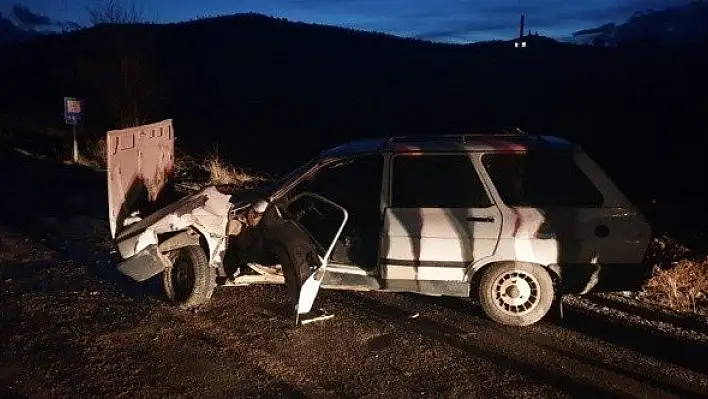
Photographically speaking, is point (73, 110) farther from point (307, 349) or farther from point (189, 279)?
point (307, 349)

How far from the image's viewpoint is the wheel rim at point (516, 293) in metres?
5.57

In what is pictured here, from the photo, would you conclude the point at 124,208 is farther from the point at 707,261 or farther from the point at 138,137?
the point at 707,261

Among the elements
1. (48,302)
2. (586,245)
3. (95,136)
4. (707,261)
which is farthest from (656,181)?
(95,136)

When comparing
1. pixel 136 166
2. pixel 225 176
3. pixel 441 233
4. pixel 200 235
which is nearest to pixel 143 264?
pixel 200 235

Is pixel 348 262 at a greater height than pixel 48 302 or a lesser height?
greater

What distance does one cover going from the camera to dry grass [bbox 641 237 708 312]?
20.1ft

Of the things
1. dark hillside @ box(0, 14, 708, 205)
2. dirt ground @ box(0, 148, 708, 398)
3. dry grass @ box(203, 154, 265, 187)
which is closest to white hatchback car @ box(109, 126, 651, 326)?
dirt ground @ box(0, 148, 708, 398)

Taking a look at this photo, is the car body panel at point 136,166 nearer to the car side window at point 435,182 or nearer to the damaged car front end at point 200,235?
the damaged car front end at point 200,235

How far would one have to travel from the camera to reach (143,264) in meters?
5.93

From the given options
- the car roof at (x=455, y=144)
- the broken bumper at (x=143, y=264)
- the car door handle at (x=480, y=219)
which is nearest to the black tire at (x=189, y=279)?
the broken bumper at (x=143, y=264)

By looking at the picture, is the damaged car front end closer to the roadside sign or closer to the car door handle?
the car door handle

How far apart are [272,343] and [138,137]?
259 cm

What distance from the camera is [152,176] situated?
22.5ft

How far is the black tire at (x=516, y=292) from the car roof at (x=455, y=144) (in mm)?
987
